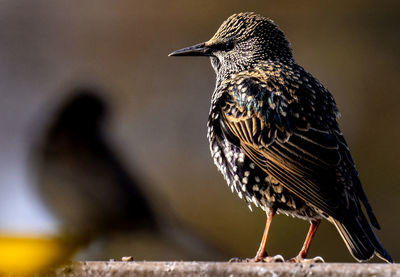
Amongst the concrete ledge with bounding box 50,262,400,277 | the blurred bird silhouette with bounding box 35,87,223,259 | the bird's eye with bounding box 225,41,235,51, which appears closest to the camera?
the concrete ledge with bounding box 50,262,400,277

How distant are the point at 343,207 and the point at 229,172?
0.42 m

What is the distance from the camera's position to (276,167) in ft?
7.92

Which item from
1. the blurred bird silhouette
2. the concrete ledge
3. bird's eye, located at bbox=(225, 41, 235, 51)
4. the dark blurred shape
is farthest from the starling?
the dark blurred shape

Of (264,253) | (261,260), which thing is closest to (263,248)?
(264,253)

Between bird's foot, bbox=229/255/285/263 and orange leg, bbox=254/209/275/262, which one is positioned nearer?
bird's foot, bbox=229/255/285/263

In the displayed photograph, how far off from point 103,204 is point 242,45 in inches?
102

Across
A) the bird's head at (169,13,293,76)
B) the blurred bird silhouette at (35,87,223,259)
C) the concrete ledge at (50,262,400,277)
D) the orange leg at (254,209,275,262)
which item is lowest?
the blurred bird silhouette at (35,87,223,259)

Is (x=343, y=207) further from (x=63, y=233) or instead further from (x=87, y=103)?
(x=87, y=103)

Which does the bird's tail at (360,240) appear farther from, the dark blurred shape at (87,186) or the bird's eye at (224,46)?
the dark blurred shape at (87,186)

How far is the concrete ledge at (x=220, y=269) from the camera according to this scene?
1.68 m

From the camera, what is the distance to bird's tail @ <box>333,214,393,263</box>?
2.26 meters

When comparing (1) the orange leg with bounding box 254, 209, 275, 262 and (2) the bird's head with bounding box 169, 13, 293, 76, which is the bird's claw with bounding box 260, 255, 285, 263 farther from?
(2) the bird's head with bounding box 169, 13, 293, 76

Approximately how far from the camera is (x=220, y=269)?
1.74 metres

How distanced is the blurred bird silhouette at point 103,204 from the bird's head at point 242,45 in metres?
1.84
